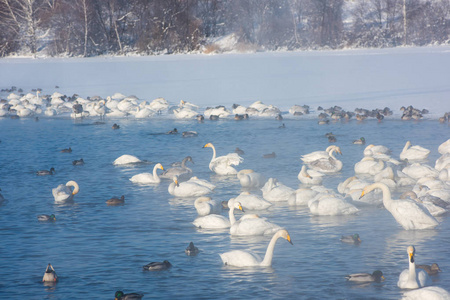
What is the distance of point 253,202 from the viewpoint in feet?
40.6

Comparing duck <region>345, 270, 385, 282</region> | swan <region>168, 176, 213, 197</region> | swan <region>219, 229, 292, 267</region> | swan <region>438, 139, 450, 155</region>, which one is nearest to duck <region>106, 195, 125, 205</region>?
swan <region>168, 176, 213, 197</region>

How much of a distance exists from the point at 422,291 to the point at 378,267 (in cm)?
151

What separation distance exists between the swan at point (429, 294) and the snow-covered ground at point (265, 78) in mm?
16746

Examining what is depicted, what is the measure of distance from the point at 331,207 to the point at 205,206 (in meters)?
2.25

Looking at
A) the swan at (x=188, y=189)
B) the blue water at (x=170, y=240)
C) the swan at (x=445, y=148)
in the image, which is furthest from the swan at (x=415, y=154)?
the swan at (x=188, y=189)

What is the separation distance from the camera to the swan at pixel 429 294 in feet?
24.9

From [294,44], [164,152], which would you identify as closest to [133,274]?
[164,152]

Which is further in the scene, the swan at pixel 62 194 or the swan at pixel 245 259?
the swan at pixel 62 194

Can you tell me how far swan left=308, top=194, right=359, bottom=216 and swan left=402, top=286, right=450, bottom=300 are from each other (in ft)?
13.0

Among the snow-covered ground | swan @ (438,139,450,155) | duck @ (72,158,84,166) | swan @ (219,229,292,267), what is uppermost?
the snow-covered ground

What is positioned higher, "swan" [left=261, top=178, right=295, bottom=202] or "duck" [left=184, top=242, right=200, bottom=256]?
"swan" [left=261, top=178, right=295, bottom=202]

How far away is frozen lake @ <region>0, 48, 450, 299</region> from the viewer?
29.0 feet

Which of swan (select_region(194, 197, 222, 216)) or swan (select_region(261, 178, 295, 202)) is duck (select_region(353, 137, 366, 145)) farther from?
swan (select_region(194, 197, 222, 216))

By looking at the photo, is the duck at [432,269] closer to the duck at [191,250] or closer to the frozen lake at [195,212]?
the frozen lake at [195,212]
